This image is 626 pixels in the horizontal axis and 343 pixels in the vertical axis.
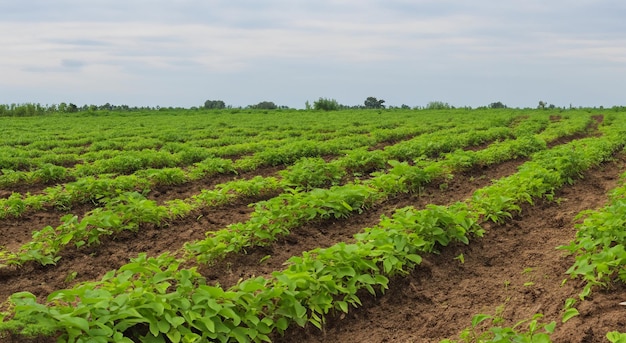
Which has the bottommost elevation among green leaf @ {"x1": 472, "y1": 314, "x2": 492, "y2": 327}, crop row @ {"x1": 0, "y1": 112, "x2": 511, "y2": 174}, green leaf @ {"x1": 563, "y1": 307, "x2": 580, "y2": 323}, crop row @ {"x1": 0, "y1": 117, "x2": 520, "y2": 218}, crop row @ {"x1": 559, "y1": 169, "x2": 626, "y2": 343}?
green leaf @ {"x1": 563, "y1": 307, "x2": 580, "y2": 323}

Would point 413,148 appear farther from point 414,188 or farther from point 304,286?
point 304,286

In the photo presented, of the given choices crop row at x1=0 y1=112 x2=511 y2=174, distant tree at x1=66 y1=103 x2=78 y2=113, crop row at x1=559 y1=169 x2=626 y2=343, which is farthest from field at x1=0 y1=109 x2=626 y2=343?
distant tree at x1=66 y1=103 x2=78 y2=113

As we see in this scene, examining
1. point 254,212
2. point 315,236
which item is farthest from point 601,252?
point 254,212

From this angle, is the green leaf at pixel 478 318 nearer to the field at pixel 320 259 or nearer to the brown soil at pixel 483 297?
A: the field at pixel 320 259

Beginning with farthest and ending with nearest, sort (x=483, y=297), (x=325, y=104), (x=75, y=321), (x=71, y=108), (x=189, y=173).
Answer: (x=325, y=104), (x=71, y=108), (x=189, y=173), (x=483, y=297), (x=75, y=321)

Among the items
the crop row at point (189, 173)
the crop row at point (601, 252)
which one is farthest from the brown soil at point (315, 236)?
the crop row at point (601, 252)

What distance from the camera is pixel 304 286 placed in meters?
4.32

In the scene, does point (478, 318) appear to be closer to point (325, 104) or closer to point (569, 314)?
point (569, 314)

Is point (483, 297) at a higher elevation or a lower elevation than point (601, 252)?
lower

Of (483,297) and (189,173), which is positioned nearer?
(483,297)

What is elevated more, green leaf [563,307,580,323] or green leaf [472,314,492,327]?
green leaf [472,314,492,327]

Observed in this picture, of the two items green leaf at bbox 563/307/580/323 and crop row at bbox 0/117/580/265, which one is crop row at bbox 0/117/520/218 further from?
green leaf at bbox 563/307/580/323

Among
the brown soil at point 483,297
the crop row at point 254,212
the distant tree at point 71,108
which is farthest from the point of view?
the distant tree at point 71,108

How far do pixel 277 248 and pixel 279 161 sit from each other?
678 centimetres
